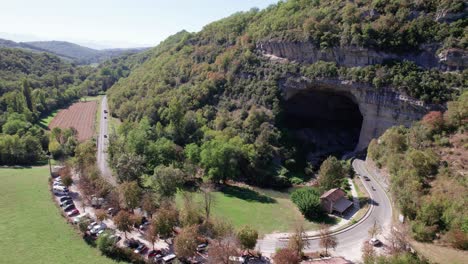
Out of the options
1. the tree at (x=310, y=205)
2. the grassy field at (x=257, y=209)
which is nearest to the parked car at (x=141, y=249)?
the grassy field at (x=257, y=209)

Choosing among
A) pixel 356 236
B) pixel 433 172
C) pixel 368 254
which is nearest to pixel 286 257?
pixel 368 254

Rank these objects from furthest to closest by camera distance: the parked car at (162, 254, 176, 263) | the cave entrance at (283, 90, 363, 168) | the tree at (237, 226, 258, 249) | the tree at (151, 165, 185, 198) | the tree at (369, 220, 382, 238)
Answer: the cave entrance at (283, 90, 363, 168)
the tree at (151, 165, 185, 198)
the tree at (369, 220, 382, 238)
the parked car at (162, 254, 176, 263)
the tree at (237, 226, 258, 249)

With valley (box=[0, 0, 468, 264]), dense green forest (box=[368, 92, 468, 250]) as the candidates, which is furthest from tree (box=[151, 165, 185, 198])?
dense green forest (box=[368, 92, 468, 250])

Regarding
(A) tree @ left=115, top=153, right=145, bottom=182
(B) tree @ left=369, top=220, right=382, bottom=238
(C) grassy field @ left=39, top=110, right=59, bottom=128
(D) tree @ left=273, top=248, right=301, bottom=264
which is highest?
(A) tree @ left=115, top=153, right=145, bottom=182

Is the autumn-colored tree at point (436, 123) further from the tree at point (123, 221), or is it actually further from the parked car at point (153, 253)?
the tree at point (123, 221)

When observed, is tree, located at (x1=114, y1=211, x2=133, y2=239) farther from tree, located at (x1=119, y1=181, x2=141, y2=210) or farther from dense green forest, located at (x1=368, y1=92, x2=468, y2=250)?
dense green forest, located at (x1=368, y1=92, x2=468, y2=250)

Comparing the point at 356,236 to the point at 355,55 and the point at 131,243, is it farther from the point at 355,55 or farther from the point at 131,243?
the point at 355,55
